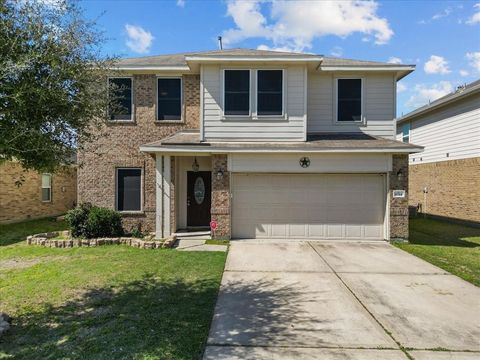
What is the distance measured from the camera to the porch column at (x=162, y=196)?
1053 centimetres

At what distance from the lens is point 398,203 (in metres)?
9.98

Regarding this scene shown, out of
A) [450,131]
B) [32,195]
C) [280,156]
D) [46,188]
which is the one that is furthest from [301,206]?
[46,188]

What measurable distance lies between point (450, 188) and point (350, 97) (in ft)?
27.6

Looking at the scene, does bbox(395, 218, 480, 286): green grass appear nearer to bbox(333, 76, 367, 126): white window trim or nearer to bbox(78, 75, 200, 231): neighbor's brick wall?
bbox(333, 76, 367, 126): white window trim

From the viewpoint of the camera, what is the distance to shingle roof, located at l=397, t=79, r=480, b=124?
13.9 metres

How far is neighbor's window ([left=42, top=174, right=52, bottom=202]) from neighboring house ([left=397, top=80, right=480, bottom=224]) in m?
20.7

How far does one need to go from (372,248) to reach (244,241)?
3918mm

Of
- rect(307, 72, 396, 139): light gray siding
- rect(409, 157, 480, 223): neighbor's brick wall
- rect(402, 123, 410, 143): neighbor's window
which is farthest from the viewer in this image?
rect(402, 123, 410, 143): neighbor's window

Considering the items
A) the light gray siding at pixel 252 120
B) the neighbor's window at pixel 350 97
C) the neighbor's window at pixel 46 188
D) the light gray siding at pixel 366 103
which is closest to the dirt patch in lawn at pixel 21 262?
the light gray siding at pixel 252 120

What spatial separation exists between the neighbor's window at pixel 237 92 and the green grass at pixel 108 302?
4884mm

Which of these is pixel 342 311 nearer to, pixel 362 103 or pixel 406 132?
pixel 362 103

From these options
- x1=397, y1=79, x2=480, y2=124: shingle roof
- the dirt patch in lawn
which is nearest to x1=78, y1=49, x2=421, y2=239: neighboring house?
the dirt patch in lawn

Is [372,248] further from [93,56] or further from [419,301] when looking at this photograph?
[93,56]

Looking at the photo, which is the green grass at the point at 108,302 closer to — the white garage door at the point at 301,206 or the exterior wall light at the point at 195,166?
the white garage door at the point at 301,206
